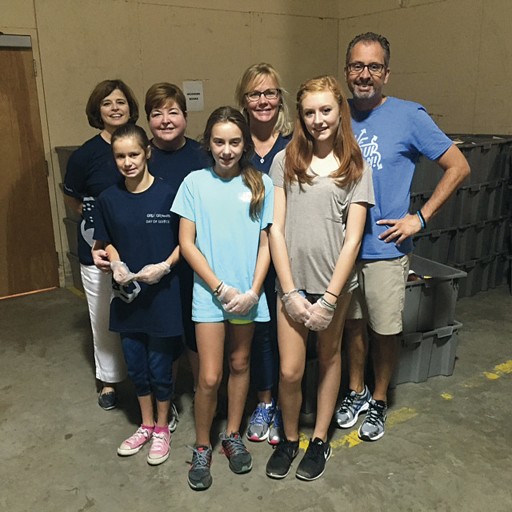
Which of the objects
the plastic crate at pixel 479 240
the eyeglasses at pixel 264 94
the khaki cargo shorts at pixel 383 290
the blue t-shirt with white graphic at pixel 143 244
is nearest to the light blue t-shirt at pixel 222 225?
the blue t-shirt with white graphic at pixel 143 244

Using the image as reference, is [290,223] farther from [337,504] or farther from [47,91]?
[47,91]

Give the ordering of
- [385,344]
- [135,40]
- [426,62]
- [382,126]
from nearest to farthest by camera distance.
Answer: [382,126] → [385,344] → [135,40] → [426,62]

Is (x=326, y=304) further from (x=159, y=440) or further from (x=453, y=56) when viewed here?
(x=453, y=56)

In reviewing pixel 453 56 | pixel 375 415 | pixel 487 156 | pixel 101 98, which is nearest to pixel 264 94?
pixel 101 98

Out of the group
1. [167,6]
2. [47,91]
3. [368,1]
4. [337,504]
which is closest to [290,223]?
[337,504]

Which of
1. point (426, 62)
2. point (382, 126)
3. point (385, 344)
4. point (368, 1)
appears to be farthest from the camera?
point (368, 1)

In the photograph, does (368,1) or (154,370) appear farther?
(368,1)

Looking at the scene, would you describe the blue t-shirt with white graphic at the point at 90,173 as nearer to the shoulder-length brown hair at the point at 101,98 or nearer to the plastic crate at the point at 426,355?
the shoulder-length brown hair at the point at 101,98

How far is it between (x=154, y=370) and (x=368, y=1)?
4.60 m

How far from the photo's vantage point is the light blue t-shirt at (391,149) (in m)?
2.10

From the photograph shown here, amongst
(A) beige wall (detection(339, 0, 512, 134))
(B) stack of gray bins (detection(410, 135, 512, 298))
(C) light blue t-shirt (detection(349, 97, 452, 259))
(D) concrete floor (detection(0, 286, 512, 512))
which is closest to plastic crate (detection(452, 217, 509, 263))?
(B) stack of gray bins (detection(410, 135, 512, 298))

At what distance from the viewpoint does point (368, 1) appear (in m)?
5.23

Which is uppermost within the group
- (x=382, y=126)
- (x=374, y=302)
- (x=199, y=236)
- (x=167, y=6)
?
(x=167, y=6)

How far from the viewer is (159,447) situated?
225 cm
